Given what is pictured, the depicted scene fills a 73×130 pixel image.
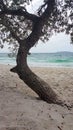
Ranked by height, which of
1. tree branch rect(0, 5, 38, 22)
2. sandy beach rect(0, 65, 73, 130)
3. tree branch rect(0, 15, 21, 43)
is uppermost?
tree branch rect(0, 5, 38, 22)

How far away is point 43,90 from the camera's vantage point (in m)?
9.09

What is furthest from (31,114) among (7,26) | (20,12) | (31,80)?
(20,12)

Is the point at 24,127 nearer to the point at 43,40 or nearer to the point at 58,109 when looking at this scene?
the point at 58,109

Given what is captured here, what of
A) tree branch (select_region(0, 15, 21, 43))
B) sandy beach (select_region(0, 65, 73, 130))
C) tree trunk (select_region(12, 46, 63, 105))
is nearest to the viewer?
sandy beach (select_region(0, 65, 73, 130))

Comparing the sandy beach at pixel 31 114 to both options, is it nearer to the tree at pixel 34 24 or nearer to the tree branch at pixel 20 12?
the tree at pixel 34 24

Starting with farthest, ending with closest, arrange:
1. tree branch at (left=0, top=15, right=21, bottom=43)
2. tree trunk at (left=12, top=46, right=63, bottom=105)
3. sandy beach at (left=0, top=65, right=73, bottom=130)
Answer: tree branch at (left=0, top=15, right=21, bottom=43) < tree trunk at (left=12, top=46, right=63, bottom=105) < sandy beach at (left=0, top=65, right=73, bottom=130)

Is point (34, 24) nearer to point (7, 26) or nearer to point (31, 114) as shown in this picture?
point (7, 26)

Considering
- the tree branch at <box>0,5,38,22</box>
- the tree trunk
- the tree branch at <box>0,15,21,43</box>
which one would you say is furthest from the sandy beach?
the tree branch at <box>0,5,38,22</box>

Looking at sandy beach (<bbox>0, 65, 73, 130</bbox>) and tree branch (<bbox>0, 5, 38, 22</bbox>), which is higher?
Result: tree branch (<bbox>0, 5, 38, 22</bbox>)

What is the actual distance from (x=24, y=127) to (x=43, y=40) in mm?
4965

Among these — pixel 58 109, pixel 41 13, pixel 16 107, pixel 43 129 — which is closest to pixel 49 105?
pixel 58 109

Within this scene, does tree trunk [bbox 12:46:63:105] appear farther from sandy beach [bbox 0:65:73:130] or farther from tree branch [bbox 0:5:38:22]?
tree branch [bbox 0:5:38:22]

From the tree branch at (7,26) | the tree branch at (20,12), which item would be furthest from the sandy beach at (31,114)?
the tree branch at (20,12)

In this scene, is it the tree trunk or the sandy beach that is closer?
the sandy beach
